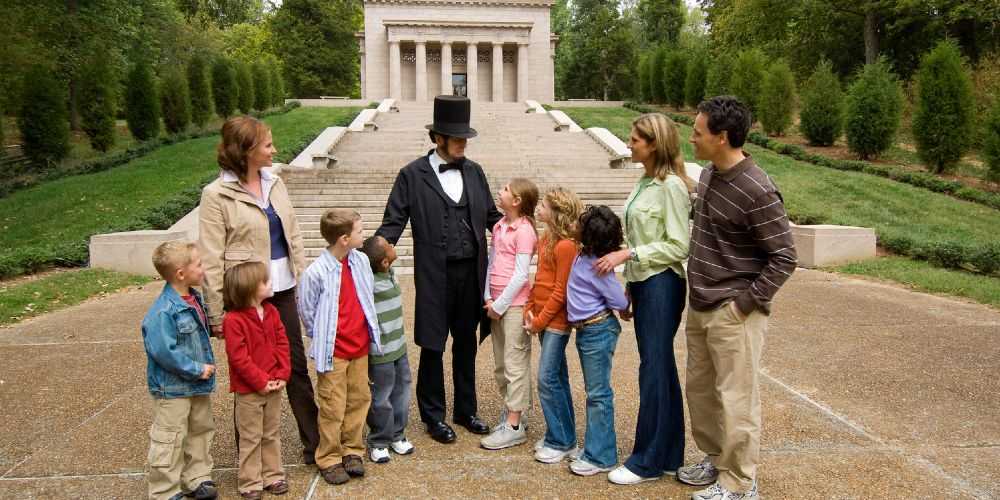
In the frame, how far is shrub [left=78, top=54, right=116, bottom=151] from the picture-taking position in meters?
22.2

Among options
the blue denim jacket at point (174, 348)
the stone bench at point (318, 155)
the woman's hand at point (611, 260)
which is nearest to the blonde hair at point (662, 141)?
the woman's hand at point (611, 260)

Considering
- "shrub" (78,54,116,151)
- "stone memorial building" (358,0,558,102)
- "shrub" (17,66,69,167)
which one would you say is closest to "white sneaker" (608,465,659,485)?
"shrub" (17,66,69,167)

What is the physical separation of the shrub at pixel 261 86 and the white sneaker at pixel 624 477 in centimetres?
3295

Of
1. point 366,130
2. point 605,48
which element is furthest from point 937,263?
point 605,48

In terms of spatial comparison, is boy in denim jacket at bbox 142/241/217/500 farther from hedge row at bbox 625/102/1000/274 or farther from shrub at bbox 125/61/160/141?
shrub at bbox 125/61/160/141

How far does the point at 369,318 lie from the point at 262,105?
32569 mm

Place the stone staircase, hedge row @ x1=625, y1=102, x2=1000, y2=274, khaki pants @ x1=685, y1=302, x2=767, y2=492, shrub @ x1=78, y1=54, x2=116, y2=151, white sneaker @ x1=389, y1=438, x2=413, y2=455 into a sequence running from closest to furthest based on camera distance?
khaki pants @ x1=685, y1=302, x2=767, y2=492 → white sneaker @ x1=389, y1=438, x2=413, y2=455 → hedge row @ x1=625, y1=102, x2=1000, y2=274 → the stone staircase → shrub @ x1=78, y1=54, x2=116, y2=151

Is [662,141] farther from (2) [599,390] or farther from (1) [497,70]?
(1) [497,70]

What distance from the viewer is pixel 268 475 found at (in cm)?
372

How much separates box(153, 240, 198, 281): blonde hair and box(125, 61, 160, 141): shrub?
23.2 m

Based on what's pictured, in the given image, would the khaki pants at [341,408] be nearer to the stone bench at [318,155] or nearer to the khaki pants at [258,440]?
the khaki pants at [258,440]

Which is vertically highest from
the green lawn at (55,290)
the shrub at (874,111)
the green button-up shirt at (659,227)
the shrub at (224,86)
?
the shrub at (224,86)

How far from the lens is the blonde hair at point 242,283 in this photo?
11.5 ft

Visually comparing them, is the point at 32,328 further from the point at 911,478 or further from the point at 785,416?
the point at 911,478
